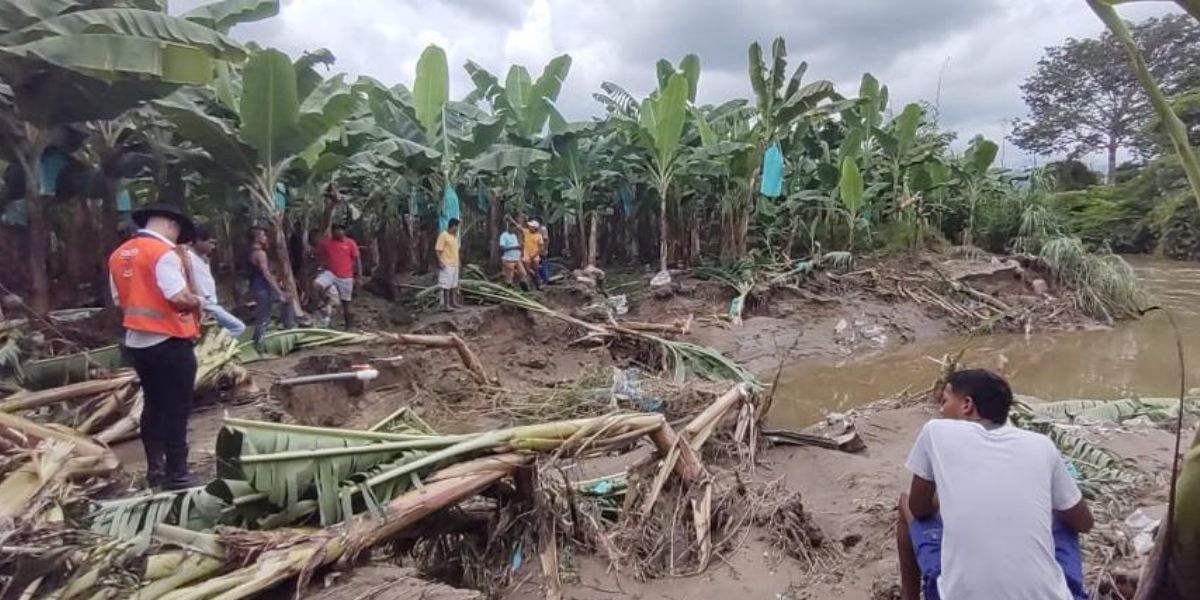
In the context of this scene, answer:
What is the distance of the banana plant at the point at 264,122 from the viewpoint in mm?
7879

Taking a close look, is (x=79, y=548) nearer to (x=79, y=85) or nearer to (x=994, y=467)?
(x=994, y=467)

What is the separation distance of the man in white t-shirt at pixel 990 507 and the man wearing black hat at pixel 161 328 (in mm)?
3873

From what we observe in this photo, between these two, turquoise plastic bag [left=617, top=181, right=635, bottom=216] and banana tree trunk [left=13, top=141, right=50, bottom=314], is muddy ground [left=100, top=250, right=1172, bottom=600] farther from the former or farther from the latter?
banana tree trunk [left=13, top=141, right=50, bottom=314]

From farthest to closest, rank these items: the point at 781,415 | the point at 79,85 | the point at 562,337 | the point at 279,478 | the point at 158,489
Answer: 1. the point at 562,337
2. the point at 781,415
3. the point at 79,85
4. the point at 158,489
5. the point at 279,478

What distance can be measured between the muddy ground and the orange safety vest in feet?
3.99

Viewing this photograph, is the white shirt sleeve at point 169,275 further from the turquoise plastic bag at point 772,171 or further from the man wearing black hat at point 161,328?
the turquoise plastic bag at point 772,171

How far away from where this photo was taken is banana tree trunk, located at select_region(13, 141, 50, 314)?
25.3 ft

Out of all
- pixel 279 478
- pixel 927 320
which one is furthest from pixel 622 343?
pixel 279 478

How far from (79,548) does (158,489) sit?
1913 mm

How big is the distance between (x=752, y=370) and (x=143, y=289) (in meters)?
8.24

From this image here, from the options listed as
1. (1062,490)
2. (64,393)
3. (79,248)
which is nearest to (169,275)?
(64,393)

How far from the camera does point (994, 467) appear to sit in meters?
2.65

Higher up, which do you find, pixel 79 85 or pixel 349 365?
pixel 79 85

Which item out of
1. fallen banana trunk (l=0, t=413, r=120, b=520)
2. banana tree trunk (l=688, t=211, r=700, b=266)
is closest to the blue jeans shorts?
fallen banana trunk (l=0, t=413, r=120, b=520)
